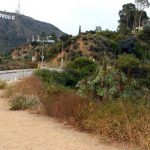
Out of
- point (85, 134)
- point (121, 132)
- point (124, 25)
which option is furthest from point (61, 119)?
point (124, 25)

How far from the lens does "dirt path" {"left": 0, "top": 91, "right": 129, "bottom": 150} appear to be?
10.4 m

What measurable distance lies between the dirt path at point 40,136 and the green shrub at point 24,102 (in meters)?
2.49

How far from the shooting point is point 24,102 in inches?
701

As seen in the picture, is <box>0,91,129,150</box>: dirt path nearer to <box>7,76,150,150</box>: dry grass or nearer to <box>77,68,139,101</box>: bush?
<box>7,76,150,150</box>: dry grass

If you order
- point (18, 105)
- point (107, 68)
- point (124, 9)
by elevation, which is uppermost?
point (124, 9)

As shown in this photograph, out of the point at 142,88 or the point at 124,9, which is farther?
the point at 124,9

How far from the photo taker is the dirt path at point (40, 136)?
10409 millimetres

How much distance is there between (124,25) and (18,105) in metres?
104

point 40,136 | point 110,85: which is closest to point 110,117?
point 40,136

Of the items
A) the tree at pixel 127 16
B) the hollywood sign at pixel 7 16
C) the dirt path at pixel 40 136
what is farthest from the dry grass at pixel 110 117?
the hollywood sign at pixel 7 16

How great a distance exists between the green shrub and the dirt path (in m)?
2.49

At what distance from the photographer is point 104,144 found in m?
10.7

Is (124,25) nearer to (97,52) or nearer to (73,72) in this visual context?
(97,52)

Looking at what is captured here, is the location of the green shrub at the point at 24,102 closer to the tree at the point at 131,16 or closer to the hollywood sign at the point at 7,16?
the tree at the point at 131,16
